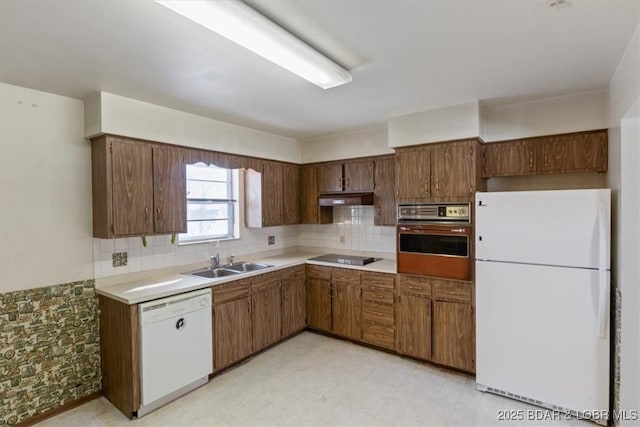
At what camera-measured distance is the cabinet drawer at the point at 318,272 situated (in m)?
3.96

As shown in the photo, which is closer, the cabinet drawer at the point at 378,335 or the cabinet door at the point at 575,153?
the cabinet door at the point at 575,153

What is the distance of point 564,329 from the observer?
2.47 metres

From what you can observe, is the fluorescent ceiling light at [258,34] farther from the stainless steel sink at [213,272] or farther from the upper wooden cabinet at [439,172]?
the stainless steel sink at [213,272]

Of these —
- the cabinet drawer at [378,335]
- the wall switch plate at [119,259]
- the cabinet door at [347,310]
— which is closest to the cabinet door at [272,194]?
the cabinet door at [347,310]

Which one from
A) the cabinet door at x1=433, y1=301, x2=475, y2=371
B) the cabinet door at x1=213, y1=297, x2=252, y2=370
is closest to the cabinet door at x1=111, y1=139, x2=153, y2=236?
the cabinet door at x1=213, y1=297, x2=252, y2=370

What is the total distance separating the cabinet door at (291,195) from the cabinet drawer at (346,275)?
1.00 m

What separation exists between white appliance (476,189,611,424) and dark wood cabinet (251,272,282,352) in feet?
6.75

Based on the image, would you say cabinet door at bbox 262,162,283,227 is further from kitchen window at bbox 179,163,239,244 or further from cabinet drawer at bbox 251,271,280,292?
cabinet drawer at bbox 251,271,280,292

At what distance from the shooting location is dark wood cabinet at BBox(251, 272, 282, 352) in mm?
3479

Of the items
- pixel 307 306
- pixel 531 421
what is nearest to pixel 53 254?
pixel 307 306

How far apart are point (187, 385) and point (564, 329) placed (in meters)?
3.06

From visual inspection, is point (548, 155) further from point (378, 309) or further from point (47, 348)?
point (47, 348)

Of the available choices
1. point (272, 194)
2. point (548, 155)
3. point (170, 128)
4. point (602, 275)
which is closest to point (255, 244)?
point (272, 194)

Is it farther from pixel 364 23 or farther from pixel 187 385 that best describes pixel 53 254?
pixel 364 23
